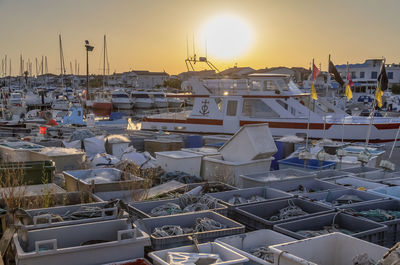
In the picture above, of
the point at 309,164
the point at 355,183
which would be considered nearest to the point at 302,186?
the point at 355,183

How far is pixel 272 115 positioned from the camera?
19.6 metres

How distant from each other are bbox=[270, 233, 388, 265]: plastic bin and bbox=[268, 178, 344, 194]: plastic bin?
2845 mm

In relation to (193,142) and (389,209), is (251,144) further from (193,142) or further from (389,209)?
(193,142)

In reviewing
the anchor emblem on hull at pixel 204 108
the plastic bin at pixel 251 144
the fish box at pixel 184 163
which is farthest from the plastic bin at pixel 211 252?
the anchor emblem on hull at pixel 204 108

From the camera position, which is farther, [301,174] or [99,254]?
[301,174]

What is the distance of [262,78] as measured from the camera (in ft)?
64.9

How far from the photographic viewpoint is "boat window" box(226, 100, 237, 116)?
20.1 m

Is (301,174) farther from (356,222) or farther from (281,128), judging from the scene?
(281,128)

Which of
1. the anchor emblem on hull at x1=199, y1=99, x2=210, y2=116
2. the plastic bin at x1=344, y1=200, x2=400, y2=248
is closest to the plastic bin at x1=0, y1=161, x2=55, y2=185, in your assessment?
the plastic bin at x1=344, y1=200, x2=400, y2=248

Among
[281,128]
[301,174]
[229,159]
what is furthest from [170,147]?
[281,128]

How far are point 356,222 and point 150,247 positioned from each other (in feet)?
8.11

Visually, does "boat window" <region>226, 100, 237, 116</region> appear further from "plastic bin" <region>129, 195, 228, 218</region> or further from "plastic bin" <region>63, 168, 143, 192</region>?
"plastic bin" <region>129, 195, 228, 218</region>

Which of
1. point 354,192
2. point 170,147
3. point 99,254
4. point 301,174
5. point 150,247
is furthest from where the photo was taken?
point 170,147

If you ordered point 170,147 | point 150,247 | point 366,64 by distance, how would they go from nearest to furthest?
point 150,247 < point 170,147 < point 366,64
